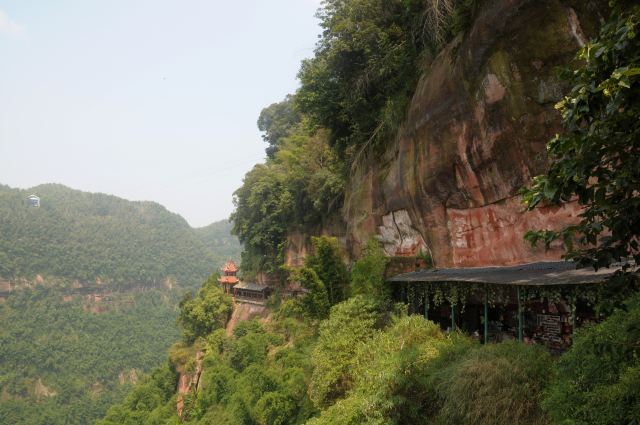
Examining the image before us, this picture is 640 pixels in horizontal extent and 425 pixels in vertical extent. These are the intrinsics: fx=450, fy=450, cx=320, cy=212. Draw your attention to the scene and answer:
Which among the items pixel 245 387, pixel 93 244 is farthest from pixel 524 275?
pixel 93 244

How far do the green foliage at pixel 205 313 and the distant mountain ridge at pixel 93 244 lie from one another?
72255 mm

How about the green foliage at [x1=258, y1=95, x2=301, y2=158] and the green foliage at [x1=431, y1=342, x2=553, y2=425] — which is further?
the green foliage at [x1=258, y1=95, x2=301, y2=158]

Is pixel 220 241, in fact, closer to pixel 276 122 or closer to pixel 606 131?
pixel 276 122

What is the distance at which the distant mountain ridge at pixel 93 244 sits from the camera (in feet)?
323

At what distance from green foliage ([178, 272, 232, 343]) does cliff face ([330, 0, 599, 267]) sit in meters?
23.8

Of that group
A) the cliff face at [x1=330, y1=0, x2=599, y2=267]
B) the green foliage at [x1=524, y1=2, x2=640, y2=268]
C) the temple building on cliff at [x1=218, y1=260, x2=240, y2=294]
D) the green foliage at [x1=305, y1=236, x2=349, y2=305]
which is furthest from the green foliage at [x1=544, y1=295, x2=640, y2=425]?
the temple building on cliff at [x1=218, y1=260, x2=240, y2=294]

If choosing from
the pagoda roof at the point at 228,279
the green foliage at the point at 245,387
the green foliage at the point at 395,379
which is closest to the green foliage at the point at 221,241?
the pagoda roof at the point at 228,279

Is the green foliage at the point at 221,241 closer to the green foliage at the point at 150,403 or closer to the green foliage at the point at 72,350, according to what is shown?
the green foliage at the point at 72,350

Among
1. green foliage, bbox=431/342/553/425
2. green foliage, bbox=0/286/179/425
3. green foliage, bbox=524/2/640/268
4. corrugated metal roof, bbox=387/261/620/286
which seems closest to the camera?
green foliage, bbox=524/2/640/268

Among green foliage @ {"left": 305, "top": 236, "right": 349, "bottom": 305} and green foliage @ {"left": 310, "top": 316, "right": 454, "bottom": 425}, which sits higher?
green foliage @ {"left": 305, "top": 236, "right": 349, "bottom": 305}

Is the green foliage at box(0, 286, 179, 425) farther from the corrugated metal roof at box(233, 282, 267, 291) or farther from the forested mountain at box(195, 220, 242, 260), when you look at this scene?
the forested mountain at box(195, 220, 242, 260)

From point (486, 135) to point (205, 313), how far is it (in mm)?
29844

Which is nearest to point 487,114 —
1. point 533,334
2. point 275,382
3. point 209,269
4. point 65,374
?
point 533,334

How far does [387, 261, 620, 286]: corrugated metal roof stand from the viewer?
852cm
